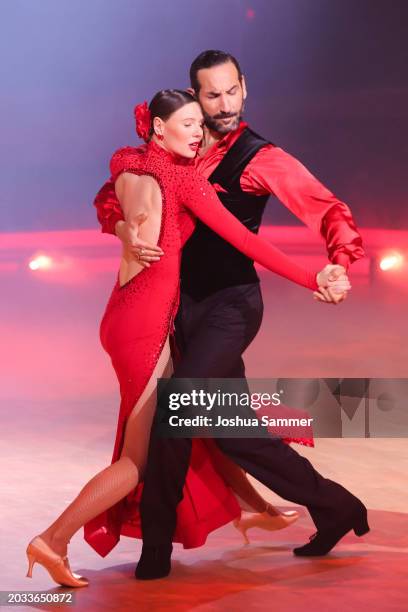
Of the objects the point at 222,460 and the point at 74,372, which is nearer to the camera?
the point at 222,460

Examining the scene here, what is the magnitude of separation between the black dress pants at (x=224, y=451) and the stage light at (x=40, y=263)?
16.6 feet

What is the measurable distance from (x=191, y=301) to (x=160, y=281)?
0.73 feet

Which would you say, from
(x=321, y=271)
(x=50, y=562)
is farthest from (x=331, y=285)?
(x=50, y=562)

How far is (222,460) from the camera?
397 cm

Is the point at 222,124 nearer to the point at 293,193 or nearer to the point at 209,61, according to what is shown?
the point at 209,61

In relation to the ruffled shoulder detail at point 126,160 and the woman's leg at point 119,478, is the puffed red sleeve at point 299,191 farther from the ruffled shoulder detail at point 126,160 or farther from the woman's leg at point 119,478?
the woman's leg at point 119,478

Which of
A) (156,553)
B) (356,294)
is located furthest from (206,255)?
(356,294)

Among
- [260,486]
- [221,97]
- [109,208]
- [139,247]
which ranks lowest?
[260,486]

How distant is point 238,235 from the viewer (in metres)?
3.59

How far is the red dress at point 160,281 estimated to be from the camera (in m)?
3.60

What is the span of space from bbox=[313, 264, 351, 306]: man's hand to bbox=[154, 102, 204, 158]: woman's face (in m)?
0.53

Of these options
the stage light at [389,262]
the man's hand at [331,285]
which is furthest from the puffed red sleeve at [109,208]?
the stage light at [389,262]

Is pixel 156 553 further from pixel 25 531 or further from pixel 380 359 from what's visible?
pixel 380 359

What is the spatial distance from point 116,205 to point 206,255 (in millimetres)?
308
